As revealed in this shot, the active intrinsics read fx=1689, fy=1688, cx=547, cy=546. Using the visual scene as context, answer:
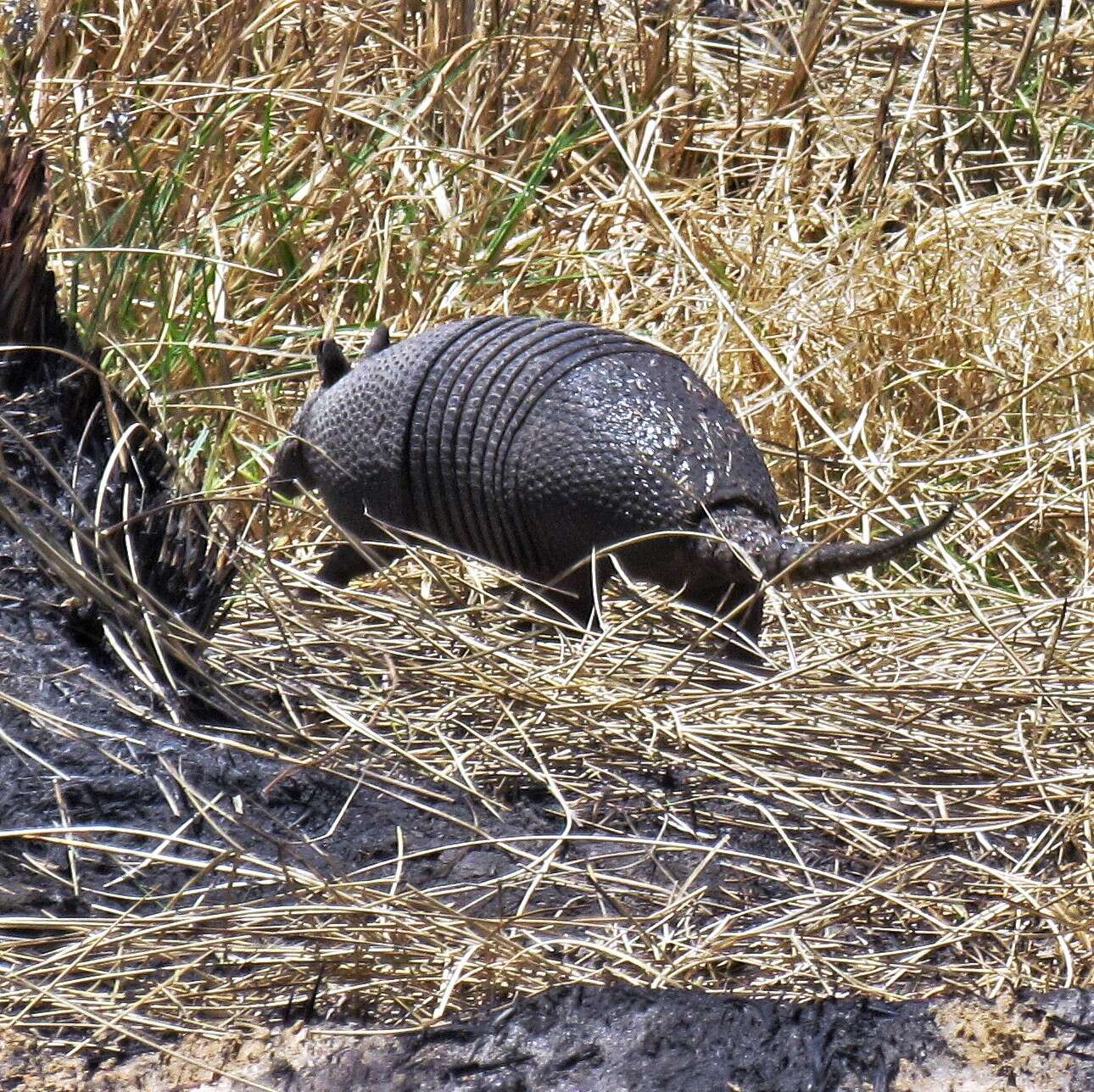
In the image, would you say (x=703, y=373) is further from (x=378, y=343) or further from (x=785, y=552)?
(x=785, y=552)

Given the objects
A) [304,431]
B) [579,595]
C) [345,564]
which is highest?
[304,431]

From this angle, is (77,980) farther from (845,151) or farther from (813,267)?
(845,151)

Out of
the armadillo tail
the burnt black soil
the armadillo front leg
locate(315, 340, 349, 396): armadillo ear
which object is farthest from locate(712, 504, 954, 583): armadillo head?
locate(315, 340, 349, 396): armadillo ear

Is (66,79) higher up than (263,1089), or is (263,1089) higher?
(66,79)

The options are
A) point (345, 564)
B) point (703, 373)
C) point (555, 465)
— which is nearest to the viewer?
point (555, 465)

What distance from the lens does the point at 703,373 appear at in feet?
14.8

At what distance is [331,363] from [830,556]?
1.34 meters

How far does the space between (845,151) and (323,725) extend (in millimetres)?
3586

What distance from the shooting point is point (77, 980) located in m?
1.94

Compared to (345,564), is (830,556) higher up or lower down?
higher up

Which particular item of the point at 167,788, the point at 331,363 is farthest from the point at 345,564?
the point at 167,788

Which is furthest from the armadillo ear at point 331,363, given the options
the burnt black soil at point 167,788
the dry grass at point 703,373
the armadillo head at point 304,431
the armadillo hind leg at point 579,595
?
the burnt black soil at point 167,788

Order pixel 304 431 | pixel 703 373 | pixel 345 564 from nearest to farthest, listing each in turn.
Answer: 1. pixel 345 564
2. pixel 304 431
3. pixel 703 373

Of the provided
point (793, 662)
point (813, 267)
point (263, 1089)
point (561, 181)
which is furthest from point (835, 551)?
point (561, 181)
